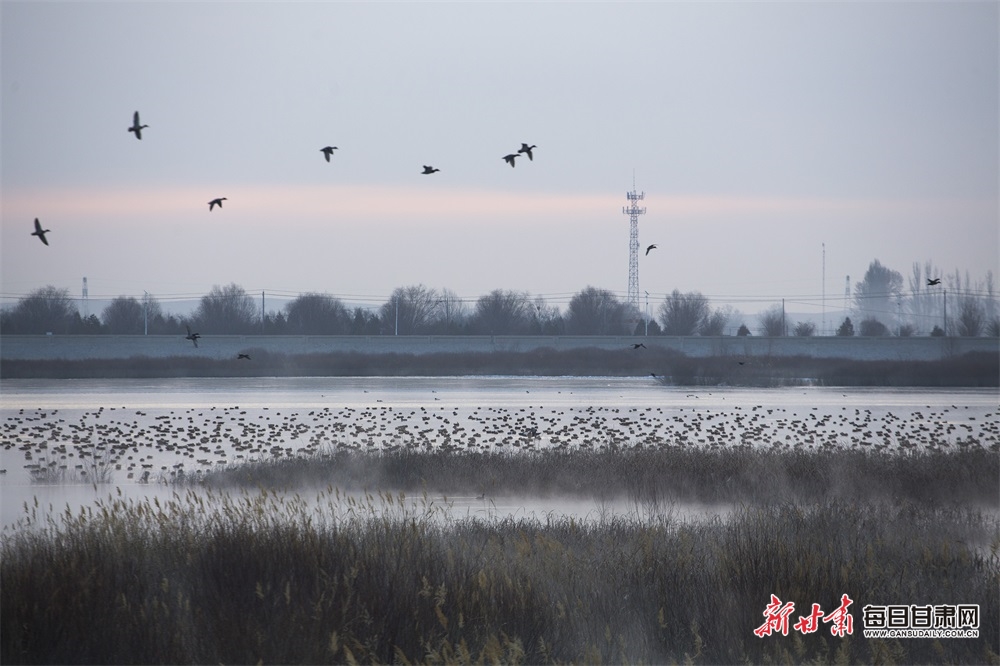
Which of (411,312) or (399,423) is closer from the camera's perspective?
(399,423)

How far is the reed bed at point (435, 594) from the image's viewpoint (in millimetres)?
9117

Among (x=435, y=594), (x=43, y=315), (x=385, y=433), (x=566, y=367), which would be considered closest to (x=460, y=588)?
(x=435, y=594)

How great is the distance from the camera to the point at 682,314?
375 ft

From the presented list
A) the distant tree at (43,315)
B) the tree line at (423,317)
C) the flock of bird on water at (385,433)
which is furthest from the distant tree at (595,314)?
the flock of bird on water at (385,433)

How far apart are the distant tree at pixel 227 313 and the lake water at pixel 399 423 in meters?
52.8

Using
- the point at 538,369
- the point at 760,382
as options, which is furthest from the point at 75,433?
the point at 538,369

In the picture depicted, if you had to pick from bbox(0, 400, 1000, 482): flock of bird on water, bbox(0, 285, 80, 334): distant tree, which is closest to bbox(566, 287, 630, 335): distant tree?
bbox(0, 285, 80, 334): distant tree

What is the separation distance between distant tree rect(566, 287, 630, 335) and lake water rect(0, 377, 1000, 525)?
57034 mm

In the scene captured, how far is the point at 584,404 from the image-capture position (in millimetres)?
40531

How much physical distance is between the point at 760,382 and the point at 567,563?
49899mm

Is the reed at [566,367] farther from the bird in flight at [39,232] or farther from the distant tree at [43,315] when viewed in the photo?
the bird in flight at [39,232]

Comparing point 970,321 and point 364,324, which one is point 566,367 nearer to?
point 364,324

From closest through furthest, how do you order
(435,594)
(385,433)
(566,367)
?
(435,594), (385,433), (566,367)

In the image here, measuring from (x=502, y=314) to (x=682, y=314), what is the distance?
2068 cm
